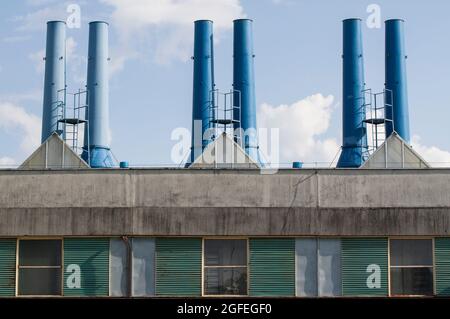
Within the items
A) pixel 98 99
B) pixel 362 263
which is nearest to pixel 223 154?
pixel 362 263

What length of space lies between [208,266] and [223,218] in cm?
169

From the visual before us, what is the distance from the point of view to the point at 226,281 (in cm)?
2903

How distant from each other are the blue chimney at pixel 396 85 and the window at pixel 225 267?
93.9 ft

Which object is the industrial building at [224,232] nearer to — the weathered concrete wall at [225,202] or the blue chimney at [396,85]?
the weathered concrete wall at [225,202]

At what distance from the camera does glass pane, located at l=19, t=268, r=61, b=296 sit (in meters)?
29.2

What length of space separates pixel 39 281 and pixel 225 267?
627 cm

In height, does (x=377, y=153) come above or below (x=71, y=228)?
above

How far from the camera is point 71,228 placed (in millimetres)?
29062

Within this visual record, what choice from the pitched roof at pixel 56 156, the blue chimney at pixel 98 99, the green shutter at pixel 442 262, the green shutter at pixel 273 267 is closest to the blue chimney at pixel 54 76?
the blue chimney at pixel 98 99

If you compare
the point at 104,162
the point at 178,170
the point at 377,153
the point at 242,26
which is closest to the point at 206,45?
the point at 242,26

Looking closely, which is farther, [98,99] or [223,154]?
[98,99]

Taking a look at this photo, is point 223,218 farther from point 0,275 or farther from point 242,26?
point 242,26

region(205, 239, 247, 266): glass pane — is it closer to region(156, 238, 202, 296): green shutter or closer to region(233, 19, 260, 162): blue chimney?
region(156, 238, 202, 296): green shutter

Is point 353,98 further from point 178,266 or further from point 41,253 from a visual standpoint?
point 41,253
